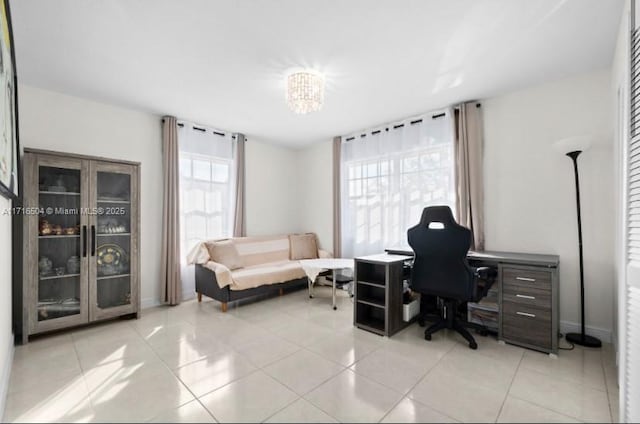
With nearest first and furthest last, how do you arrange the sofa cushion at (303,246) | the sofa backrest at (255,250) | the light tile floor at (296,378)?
the light tile floor at (296,378) → the sofa backrest at (255,250) → the sofa cushion at (303,246)

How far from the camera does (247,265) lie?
4188 millimetres

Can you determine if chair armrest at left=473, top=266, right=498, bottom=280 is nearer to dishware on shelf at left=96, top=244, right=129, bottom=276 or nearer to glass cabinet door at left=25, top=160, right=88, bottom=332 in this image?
dishware on shelf at left=96, top=244, right=129, bottom=276

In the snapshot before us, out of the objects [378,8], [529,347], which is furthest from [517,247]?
[378,8]

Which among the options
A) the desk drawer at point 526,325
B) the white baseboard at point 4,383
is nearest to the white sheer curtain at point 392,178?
the desk drawer at point 526,325

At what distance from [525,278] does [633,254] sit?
1135mm

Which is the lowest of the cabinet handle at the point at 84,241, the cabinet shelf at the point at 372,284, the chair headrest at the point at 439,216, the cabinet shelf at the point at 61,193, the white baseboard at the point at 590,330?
the white baseboard at the point at 590,330

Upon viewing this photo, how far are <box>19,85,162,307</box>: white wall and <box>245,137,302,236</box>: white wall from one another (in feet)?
4.62

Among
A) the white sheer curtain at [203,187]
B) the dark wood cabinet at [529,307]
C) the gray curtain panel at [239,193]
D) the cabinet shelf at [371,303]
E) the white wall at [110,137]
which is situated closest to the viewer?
the dark wood cabinet at [529,307]

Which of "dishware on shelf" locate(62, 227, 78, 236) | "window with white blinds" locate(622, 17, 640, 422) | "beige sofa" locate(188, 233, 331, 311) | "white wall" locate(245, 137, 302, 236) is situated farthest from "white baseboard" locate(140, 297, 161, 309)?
"window with white blinds" locate(622, 17, 640, 422)

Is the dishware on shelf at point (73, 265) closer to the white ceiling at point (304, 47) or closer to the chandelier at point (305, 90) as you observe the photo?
the white ceiling at point (304, 47)

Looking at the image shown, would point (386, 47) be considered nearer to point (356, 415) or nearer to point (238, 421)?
point (356, 415)

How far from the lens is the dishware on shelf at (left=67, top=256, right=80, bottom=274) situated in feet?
9.52

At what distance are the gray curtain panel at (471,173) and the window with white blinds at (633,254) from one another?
1.76 m

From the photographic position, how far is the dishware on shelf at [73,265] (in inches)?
114
